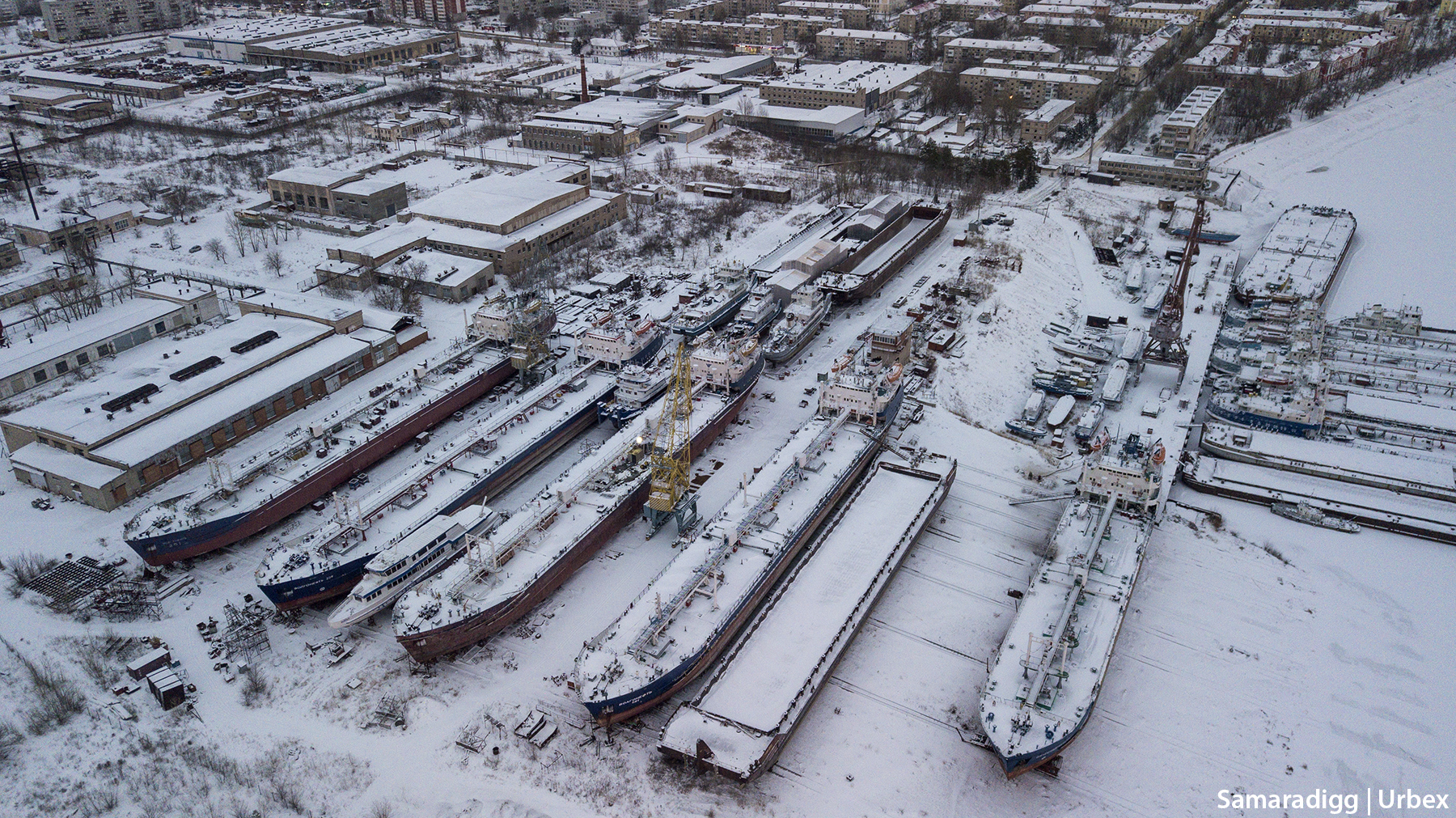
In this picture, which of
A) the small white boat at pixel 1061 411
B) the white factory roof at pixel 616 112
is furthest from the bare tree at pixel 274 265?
the small white boat at pixel 1061 411

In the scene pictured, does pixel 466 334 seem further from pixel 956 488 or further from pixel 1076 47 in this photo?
pixel 1076 47

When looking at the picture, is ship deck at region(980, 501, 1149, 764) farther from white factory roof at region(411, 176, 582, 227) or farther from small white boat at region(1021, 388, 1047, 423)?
white factory roof at region(411, 176, 582, 227)

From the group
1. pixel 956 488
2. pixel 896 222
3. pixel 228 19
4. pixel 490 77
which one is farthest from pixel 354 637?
pixel 228 19

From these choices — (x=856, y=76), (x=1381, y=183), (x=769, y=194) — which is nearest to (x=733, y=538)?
(x=769, y=194)

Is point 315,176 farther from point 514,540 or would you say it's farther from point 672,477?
point 672,477

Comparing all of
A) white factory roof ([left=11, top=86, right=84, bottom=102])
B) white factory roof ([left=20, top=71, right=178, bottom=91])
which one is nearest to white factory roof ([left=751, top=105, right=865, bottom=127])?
white factory roof ([left=20, top=71, right=178, bottom=91])

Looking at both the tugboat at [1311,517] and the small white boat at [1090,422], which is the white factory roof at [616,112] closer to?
the small white boat at [1090,422]
